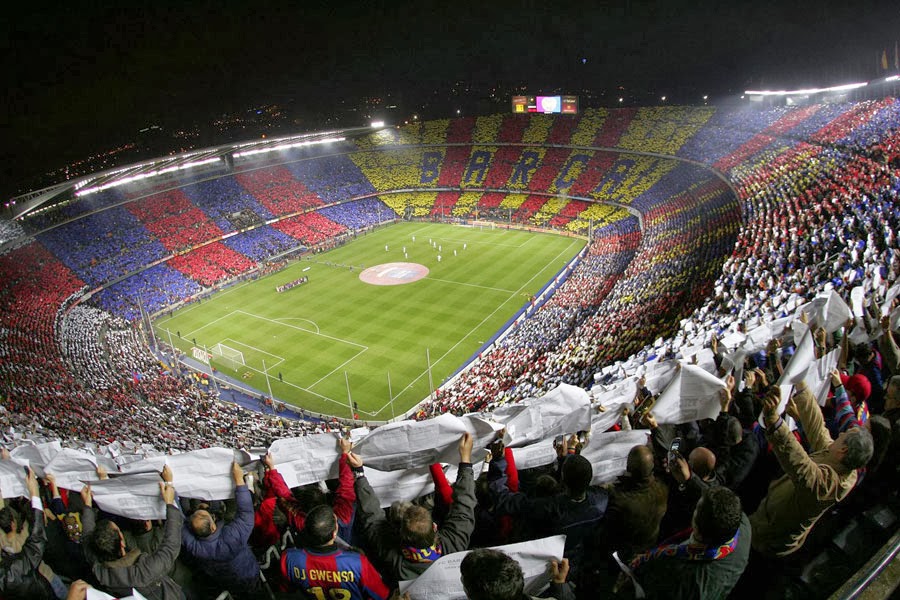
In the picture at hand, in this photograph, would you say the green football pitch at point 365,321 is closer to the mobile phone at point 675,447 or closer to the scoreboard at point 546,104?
the mobile phone at point 675,447

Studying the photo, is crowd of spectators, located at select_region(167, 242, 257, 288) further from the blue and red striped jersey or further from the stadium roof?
the blue and red striped jersey

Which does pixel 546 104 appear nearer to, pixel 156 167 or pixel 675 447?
pixel 156 167

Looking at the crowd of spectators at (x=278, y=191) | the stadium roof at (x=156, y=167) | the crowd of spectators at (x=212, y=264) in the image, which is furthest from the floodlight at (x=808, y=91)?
the crowd of spectators at (x=212, y=264)

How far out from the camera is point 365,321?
113ft

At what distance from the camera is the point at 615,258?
124 ft

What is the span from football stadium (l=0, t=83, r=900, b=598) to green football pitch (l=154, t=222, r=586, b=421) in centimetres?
26

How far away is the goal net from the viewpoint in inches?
1204

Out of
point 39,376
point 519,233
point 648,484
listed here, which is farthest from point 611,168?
point 648,484

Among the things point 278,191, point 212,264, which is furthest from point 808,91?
point 212,264

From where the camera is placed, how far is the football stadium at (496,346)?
4.14 metres

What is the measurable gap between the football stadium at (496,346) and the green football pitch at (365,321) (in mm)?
263

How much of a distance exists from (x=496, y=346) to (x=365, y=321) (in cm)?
960

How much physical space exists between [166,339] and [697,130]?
5686 centimetres

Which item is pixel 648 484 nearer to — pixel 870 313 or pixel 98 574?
pixel 98 574
